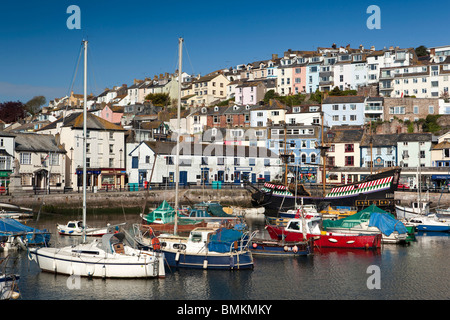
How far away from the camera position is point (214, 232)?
29.2m

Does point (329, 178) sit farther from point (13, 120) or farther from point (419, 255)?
point (13, 120)

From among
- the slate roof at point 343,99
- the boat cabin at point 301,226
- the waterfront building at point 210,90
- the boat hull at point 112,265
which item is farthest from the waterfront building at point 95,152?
the waterfront building at point 210,90

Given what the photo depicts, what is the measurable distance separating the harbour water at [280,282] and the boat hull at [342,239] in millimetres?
2360

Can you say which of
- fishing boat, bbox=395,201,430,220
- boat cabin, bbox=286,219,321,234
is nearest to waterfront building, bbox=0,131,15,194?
boat cabin, bbox=286,219,321,234

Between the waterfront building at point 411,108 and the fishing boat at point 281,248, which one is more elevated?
the waterfront building at point 411,108

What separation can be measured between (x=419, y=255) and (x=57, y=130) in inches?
2158

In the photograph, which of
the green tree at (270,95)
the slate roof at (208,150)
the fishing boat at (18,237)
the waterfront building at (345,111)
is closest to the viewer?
the fishing boat at (18,237)

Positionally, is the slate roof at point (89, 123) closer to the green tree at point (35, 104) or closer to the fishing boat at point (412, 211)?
the fishing boat at point (412, 211)

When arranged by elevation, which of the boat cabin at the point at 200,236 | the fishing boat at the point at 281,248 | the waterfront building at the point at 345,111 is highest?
the waterfront building at the point at 345,111

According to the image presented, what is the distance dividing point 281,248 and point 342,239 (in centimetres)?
552

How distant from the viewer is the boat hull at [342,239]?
116 feet

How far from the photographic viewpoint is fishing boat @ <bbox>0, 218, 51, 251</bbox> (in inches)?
1309

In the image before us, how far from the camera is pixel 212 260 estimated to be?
28.1 meters
